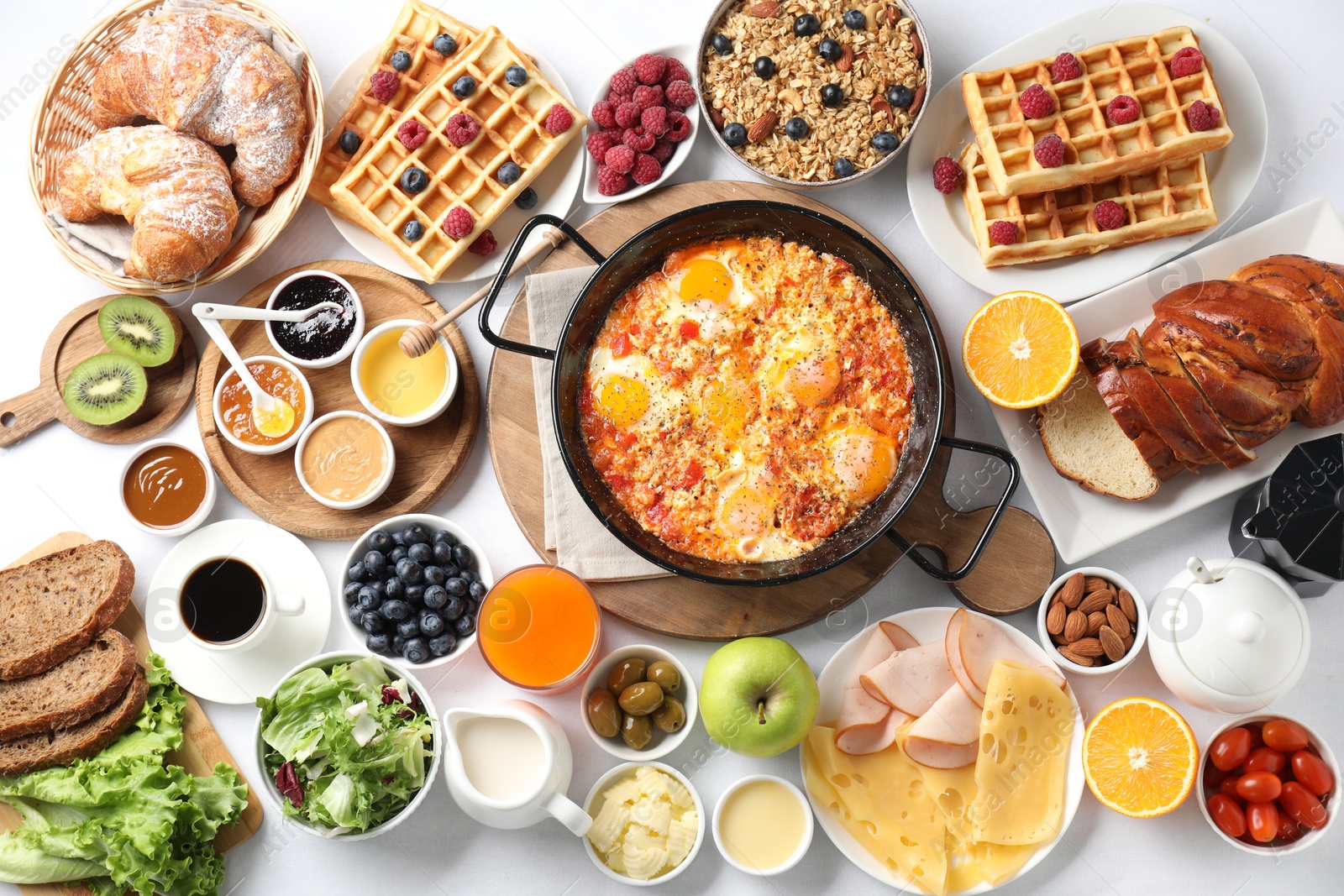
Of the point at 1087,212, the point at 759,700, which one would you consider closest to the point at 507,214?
the point at 759,700

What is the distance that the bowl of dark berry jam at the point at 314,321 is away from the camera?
3.42 metres

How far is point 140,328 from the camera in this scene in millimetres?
3441

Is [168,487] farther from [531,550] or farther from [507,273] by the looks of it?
[507,273]

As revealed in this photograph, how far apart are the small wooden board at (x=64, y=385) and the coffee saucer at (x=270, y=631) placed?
0.53m

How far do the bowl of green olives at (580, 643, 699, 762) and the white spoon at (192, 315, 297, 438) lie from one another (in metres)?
1.55

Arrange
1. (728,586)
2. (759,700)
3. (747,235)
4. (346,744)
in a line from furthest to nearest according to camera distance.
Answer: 1. (747,235)
2. (728,586)
3. (759,700)
4. (346,744)

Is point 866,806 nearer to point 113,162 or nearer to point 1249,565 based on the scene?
point 1249,565

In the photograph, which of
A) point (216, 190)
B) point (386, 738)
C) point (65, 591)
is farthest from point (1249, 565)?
point (65, 591)

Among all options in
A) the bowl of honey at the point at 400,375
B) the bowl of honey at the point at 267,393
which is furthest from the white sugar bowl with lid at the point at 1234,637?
the bowl of honey at the point at 267,393

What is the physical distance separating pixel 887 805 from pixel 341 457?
97.0 inches

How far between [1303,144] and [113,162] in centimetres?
466

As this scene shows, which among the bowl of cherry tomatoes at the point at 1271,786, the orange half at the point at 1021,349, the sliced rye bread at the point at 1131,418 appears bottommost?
the bowl of cherry tomatoes at the point at 1271,786

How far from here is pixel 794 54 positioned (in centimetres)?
330

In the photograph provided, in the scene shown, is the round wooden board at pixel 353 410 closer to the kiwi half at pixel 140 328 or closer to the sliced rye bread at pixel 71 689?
the kiwi half at pixel 140 328
